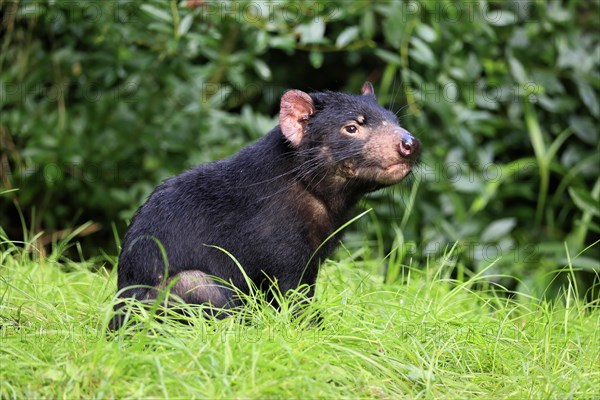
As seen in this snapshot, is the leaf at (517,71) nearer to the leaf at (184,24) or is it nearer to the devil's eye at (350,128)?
the leaf at (184,24)

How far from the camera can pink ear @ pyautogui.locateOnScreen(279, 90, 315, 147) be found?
4020 mm

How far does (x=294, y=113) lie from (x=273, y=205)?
16.8 inches

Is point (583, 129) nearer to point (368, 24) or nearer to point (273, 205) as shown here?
point (368, 24)

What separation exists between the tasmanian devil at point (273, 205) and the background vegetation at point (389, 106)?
5.68 feet

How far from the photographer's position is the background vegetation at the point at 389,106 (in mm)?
5992

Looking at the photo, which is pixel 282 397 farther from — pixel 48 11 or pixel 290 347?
pixel 48 11

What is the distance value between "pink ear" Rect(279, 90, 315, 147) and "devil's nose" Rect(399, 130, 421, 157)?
442 millimetres

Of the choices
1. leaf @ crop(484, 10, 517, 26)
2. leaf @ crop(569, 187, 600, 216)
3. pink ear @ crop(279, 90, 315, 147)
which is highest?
pink ear @ crop(279, 90, 315, 147)

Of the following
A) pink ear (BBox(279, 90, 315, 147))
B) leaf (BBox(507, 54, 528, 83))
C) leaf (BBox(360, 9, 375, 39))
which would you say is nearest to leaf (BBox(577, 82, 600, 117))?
leaf (BBox(507, 54, 528, 83))

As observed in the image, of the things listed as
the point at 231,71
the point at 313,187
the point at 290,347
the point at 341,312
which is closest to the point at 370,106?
the point at 313,187

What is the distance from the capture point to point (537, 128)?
6.73m

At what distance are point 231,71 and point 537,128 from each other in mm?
2320

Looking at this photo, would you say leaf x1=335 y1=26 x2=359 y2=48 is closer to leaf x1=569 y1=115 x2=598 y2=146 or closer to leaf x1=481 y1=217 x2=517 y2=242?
leaf x1=481 y1=217 x2=517 y2=242

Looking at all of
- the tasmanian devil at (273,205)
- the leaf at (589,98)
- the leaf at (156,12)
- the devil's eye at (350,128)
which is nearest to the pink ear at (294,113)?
the tasmanian devil at (273,205)
